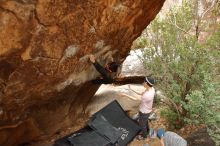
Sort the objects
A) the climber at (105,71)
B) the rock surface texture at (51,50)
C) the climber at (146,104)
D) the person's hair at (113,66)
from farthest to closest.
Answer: the person's hair at (113,66) < the climber at (146,104) < the climber at (105,71) < the rock surface texture at (51,50)

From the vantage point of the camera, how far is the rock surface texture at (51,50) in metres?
6.09

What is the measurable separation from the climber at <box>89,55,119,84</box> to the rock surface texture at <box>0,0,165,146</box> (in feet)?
0.54

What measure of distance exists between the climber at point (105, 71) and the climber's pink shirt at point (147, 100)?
0.90 m

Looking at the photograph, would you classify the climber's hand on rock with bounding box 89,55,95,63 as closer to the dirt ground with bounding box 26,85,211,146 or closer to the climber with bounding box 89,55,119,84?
the climber with bounding box 89,55,119,84

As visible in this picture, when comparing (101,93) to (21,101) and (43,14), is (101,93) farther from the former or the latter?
(43,14)

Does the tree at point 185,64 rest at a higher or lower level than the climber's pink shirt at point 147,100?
higher

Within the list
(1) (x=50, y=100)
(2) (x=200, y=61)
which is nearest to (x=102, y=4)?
(1) (x=50, y=100)

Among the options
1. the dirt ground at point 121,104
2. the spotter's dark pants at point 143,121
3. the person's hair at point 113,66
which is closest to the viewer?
the spotter's dark pants at point 143,121

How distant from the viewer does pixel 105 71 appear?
8633 mm

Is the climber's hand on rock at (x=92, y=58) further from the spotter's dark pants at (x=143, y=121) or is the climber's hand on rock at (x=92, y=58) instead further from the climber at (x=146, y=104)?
the spotter's dark pants at (x=143, y=121)

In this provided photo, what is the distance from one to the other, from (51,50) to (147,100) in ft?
10.2

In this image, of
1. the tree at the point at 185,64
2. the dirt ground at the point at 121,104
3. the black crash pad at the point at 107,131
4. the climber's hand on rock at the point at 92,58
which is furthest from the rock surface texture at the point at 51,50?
the tree at the point at 185,64

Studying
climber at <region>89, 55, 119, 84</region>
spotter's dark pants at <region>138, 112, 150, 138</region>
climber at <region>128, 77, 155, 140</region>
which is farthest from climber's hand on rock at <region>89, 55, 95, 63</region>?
spotter's dark pants at <region>138, 112, 150, 138</region>

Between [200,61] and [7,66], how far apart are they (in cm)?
481
